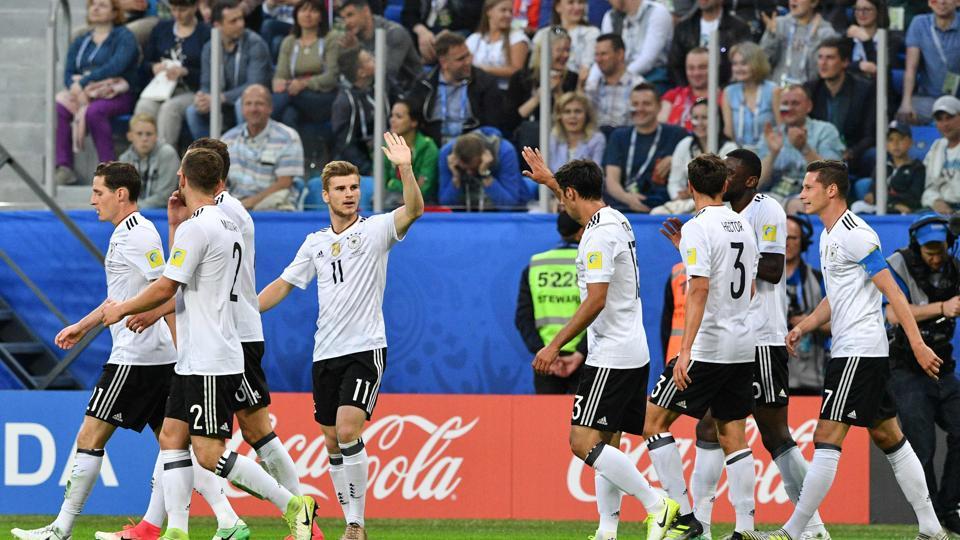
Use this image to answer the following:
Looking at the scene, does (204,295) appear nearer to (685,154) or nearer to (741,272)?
(741,272)

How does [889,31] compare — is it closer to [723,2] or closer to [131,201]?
[723,2]

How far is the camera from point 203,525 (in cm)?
1066

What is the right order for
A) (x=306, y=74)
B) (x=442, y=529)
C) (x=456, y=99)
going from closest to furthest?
(x=442, y=529) < (x=456, y=99) < (x=306, y=74)

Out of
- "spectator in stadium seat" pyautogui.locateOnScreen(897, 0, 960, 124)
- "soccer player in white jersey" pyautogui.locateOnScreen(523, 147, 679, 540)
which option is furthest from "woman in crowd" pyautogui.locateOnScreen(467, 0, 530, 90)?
"soccer player in white jersey" pyautogui.locateOnScreen(523, 147, 679, 540)

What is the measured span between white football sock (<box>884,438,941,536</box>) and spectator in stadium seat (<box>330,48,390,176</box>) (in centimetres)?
572

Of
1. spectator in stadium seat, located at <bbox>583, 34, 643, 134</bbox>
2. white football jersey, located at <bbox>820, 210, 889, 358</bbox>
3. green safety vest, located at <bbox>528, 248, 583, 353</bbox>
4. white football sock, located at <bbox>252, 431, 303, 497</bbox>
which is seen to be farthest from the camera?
spectator in stadium seat, located at <bbox>583, 34, 643, 134</bbox>

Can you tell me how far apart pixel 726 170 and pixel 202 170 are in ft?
9.44

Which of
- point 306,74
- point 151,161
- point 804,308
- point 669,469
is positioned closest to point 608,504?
point 669,469

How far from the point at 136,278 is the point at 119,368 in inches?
21.2

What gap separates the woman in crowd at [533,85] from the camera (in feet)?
42.5

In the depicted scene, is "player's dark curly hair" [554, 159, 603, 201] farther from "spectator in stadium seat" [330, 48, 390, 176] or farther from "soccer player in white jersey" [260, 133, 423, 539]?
"spectator in stadium seat" [330, 48, 390, 176]

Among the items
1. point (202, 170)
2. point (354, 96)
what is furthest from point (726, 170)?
point (354, 96)

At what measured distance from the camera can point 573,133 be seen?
12766 mm

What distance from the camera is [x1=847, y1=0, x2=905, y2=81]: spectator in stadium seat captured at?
495 inches
